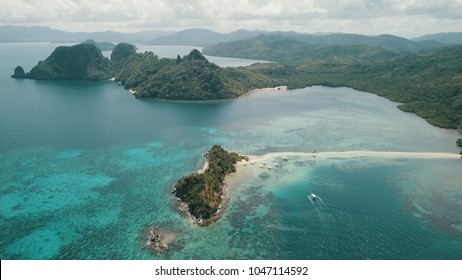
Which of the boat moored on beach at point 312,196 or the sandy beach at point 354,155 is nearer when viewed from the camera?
the boat moored on beach at point 312,196

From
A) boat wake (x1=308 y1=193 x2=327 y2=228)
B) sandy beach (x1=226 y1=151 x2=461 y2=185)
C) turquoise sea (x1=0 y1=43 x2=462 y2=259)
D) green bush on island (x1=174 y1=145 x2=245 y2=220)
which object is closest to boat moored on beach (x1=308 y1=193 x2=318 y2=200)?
boat wake (x1=308 y1=193 x2=327 y2=228)

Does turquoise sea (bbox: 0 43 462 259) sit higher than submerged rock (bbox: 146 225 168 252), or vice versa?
turquoise sea (bbox: 0 43 462 259)

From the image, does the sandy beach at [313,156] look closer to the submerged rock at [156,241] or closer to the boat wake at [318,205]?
the boat wake at [318,205]

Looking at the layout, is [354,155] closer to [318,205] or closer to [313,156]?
[313,156]

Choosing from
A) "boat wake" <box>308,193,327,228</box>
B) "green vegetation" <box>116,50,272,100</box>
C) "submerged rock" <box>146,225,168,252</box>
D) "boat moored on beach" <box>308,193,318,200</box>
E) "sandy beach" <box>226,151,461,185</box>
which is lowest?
"submerged rock" <box>146,225,168,252</box>

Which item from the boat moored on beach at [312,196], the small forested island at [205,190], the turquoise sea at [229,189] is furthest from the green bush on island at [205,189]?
the boat moored on beach at [312,196]

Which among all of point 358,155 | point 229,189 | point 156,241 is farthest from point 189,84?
point 156,241

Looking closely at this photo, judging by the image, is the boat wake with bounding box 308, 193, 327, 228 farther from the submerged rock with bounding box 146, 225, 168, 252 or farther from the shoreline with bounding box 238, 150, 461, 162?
the submerged rock with bounding box 146, 225, 168, 252
